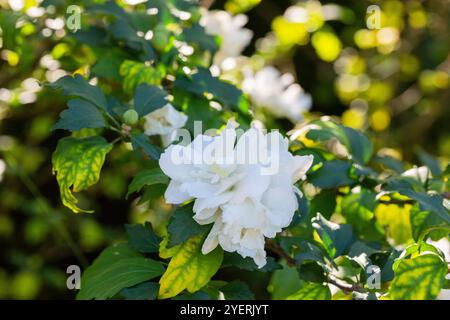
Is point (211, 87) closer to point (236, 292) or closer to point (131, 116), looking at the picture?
point (131, 116)

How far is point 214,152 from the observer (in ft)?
2.74

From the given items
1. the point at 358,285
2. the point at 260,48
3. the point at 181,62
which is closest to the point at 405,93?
the point at 260,48

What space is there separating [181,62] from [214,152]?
439 millimetres

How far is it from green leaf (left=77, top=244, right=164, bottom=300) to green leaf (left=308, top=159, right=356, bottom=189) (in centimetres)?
30

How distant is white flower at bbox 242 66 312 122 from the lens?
5.11 feet

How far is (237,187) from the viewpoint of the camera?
811mm

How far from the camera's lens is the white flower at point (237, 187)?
794 mm

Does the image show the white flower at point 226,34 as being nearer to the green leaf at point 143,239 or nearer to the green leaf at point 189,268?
the green leaf at point 143,239

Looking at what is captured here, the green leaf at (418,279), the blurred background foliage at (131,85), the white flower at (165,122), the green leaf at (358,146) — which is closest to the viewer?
the green leaf at (418,279)

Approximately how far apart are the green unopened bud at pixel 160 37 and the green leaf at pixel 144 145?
288mm

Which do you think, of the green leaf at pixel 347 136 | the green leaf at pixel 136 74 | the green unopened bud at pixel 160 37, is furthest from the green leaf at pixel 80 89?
the green leaf at pixel 347 136

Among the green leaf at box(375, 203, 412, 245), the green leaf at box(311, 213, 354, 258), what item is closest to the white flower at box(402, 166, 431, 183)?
the green leaf at box(375, 203, 412, 245)

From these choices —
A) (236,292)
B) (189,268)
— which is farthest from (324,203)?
(189,268)
